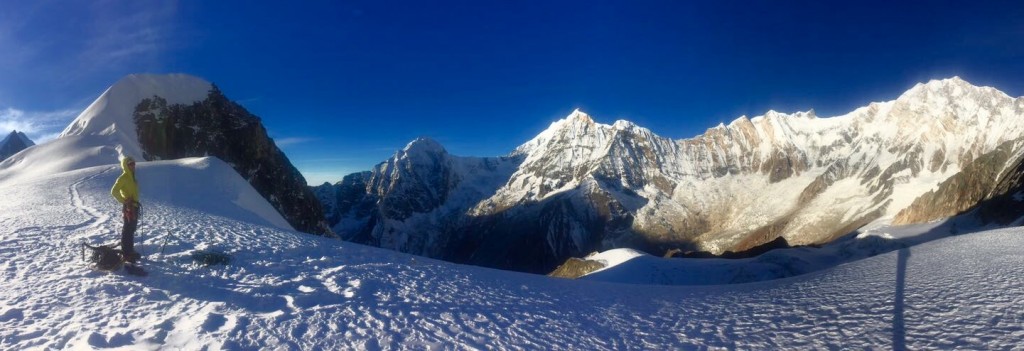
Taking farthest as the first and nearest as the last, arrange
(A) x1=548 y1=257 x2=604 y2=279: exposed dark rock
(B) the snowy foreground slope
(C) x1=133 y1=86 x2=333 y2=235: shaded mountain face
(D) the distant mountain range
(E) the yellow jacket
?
(A) x1=548 y1=257 x2=604 y2=279: exposed dark rock, (C) x1=133 y1=86 x2=333 y2=235: shaded mountain face, (D) the distant mountain range, (E) the yellow jacket, (B) the snowy foreground slope

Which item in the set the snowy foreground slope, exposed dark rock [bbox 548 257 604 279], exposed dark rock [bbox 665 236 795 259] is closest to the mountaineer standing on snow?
the snowy foreground slope

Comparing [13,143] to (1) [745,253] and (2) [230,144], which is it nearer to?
(2) [230,144]

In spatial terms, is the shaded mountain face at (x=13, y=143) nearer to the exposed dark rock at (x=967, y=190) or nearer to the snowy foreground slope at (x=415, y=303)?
the snowy foreground slope at (x=415, y=303)

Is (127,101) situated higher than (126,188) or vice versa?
(127,101)

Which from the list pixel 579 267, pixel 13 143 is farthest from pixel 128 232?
pixel 13 143

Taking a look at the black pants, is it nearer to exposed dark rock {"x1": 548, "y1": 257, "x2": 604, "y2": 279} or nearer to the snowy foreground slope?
the snowy foreground slope

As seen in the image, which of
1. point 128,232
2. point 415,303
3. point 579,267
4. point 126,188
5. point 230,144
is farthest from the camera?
point 579,267
